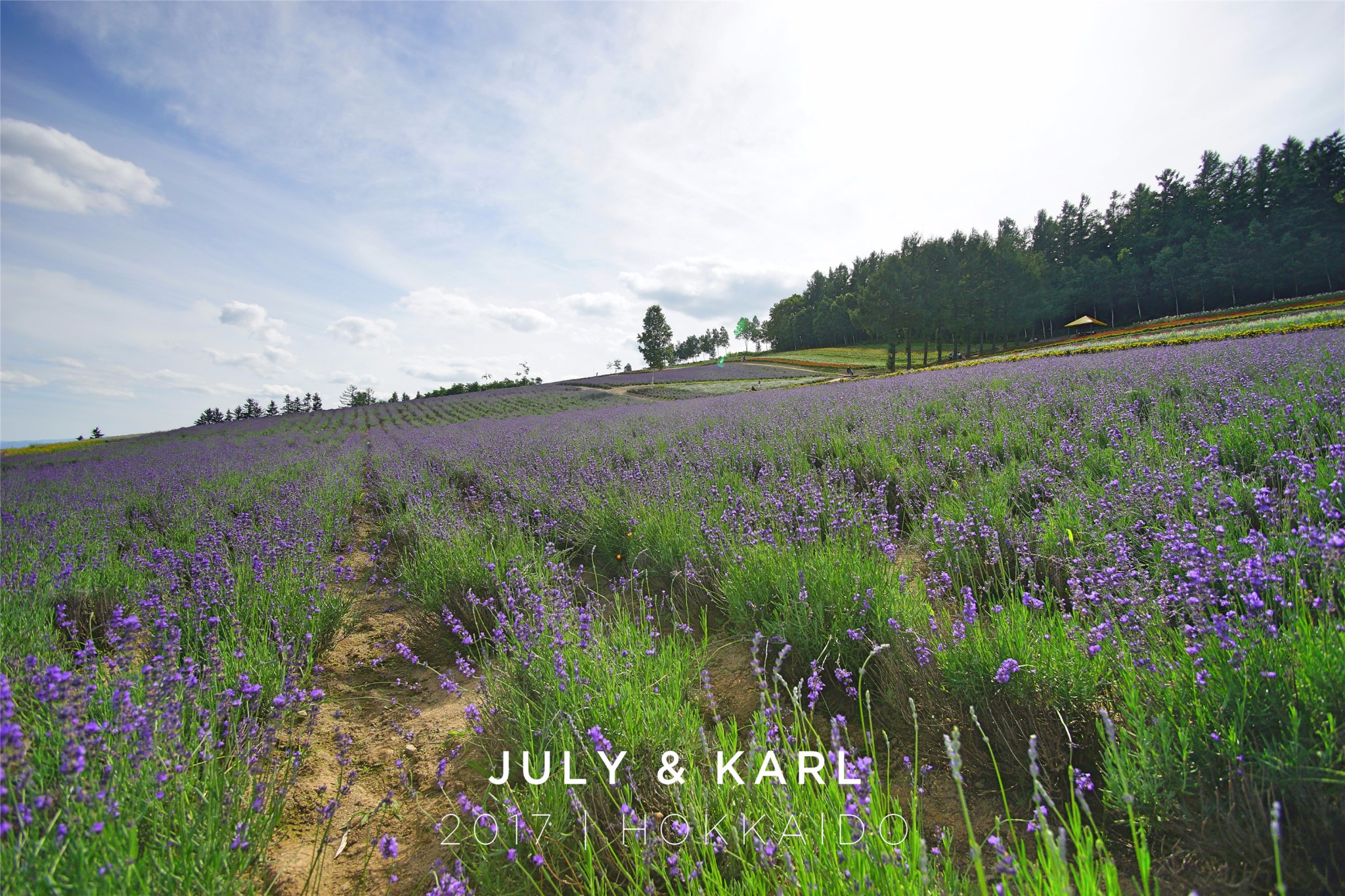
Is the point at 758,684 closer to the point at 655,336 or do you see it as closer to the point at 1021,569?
the point at 1021,569

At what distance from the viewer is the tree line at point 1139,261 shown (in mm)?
36688

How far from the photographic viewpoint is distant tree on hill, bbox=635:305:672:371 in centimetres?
5850

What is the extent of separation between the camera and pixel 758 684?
1.53m

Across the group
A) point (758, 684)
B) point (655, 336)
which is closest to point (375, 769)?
point (758, 684)

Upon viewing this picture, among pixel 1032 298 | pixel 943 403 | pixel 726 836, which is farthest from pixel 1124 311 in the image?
pixel 726 836

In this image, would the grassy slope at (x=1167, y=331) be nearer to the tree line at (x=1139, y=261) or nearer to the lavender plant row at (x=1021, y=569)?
the tree line at (x=1139, y=261)

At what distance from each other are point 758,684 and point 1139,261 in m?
64.8

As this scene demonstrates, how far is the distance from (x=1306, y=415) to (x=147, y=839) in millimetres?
5839

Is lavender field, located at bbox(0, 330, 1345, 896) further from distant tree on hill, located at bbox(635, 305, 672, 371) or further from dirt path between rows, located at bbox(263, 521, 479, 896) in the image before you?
distant tree on hill, located at bbox(635, 305, 672, 371)

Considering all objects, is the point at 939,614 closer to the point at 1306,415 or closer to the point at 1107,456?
the point at 1107,456

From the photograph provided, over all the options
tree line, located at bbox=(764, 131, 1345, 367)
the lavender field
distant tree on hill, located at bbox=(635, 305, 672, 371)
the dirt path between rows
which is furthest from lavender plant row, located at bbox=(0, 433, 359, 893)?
distant tree on hill, located at bbox=(635, 305, 672, 371)

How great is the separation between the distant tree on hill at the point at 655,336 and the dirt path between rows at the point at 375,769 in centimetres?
5586

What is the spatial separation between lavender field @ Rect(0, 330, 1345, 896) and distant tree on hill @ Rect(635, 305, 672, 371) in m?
55.2

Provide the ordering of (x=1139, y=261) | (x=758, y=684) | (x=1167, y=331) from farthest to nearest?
(x=1139, y=261), (x=1167, y=331), (x=758, y=684)
